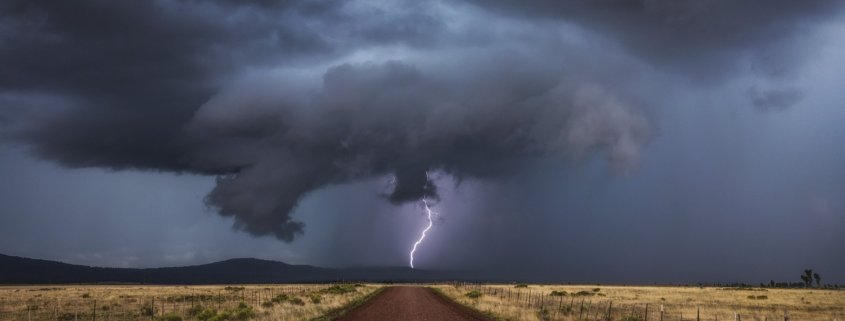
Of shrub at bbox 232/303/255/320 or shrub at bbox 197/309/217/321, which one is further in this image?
shrub at bbox 197/309/217/321

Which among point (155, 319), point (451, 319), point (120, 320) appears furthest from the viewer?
point (120, 320)

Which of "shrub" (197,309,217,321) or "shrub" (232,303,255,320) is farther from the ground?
"shrub" (232,303,255,320)

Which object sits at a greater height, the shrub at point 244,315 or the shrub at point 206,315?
the shrub at point 244,315

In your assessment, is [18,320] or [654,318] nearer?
[18,320]

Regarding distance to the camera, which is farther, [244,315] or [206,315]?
[206,315]

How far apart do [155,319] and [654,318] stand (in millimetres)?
32738

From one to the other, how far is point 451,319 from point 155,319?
18.6 meters

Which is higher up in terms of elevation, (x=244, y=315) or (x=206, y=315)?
(x=244, y=315)

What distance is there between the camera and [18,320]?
133 ft

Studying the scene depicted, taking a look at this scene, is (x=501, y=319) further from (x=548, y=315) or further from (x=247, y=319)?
(x=247, y=319)

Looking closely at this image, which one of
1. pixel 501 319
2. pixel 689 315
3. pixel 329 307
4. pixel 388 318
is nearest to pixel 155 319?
pixel 329 307

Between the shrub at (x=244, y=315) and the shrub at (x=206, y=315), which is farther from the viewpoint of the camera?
the shrub at (x=206, y=315)

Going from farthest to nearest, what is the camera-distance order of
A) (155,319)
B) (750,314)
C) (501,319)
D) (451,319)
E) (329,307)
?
(750,314) → (329,307) → (155,319) → (501,319) → (451,319)

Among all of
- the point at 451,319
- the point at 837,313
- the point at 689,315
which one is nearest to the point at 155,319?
the point at 451,319
